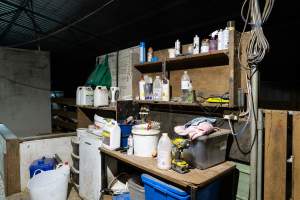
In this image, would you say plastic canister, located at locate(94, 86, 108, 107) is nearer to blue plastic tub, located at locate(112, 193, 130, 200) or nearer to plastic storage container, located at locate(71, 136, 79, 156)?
plastic storage container, located at locate(71, 136, 79, 156)

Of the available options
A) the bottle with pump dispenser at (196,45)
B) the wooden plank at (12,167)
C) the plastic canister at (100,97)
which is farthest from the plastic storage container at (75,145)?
the bottle with pump dispenser at (196,45)

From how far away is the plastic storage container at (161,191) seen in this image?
1404 millimetres

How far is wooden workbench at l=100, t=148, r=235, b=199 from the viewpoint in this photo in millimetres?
1362

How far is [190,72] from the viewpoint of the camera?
2.13 metres

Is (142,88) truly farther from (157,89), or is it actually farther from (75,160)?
(75,160)

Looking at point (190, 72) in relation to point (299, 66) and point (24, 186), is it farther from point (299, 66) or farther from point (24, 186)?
point (24, 186)

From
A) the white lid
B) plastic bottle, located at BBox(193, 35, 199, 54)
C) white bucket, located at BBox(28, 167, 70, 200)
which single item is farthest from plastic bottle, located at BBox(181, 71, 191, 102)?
white bucket, located at BBox(28, 167, 70, 200)

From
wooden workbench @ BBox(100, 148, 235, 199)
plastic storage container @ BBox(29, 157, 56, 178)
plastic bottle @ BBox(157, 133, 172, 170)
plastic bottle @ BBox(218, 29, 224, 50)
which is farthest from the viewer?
plastic storage container @ BBox(29, 157, 56, 178)

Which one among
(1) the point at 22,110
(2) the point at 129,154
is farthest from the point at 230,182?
(1) the point at 22,110

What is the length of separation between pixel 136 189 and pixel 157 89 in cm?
98

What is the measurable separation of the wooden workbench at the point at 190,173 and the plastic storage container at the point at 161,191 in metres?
0.05

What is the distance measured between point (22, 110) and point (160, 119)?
3239 mm

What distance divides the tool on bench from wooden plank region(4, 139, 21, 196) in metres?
1.99

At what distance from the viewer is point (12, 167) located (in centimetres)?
257
